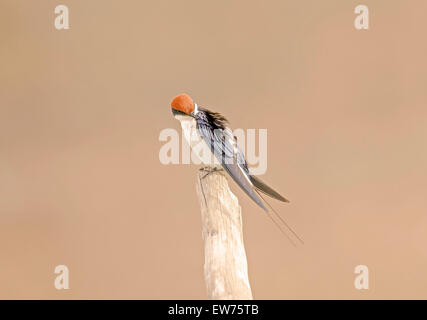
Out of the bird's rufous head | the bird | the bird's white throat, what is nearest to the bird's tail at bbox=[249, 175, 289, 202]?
the bird

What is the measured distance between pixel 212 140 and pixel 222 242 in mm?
377

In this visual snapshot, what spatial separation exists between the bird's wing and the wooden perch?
38 millimetres

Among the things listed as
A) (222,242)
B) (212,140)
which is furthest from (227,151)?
(222,242)

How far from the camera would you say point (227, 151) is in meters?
1.34

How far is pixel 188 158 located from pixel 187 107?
214 millimetres

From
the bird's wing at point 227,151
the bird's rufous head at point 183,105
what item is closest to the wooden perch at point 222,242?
the bird's wing at point 227,151

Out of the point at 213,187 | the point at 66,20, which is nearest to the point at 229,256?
the point at 213,187

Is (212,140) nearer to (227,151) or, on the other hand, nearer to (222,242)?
(227,151)

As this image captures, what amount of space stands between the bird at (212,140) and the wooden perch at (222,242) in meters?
0.06

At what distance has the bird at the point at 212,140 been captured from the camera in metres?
1.33

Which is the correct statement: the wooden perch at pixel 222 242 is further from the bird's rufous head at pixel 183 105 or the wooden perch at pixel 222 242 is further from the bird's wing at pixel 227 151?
the bird's rufous head at pixel 183 105

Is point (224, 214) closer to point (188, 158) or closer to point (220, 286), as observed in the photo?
point (220, 286)

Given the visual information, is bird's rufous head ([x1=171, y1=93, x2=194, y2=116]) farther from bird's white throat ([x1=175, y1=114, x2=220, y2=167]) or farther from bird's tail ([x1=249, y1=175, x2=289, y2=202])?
bird's tail ([x1=249, y1=175, x2=289, y2=202])

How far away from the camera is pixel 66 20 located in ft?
8.21
